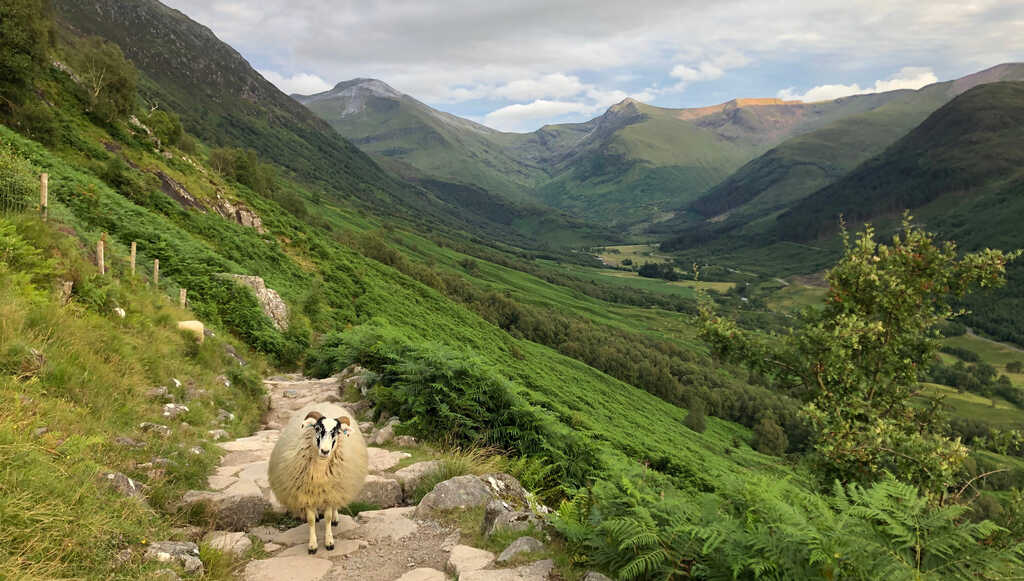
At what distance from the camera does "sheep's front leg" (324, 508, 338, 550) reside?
25.1ft

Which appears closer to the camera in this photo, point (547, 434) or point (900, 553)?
point (900, 553)

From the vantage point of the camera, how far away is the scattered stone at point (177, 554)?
5.72 metres

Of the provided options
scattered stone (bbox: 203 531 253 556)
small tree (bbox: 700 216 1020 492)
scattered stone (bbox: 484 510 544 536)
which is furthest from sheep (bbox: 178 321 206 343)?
small tree (bbox: 700 216 1020 492)

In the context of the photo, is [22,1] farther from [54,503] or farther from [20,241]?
[54,503]

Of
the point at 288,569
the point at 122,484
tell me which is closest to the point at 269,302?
the point at 122,484

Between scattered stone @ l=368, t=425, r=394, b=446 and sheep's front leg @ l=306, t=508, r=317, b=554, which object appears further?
scattered stone @ l=368, t=425, r=394, b=446

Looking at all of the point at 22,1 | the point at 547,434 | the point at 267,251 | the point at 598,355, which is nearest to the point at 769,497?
the point at 547,434

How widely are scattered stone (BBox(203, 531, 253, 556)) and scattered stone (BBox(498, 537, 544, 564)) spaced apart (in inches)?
151

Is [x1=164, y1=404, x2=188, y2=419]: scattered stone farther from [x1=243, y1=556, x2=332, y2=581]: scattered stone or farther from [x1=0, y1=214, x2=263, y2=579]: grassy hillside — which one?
[x1=243, y1=556, x2=332, y2=581]: scattered stone

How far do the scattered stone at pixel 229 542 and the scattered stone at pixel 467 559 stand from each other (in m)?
3.11

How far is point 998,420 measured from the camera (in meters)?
155

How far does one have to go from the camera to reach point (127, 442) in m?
8.44

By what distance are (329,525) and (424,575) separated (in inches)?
81.9

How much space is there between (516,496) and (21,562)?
7.13 m
